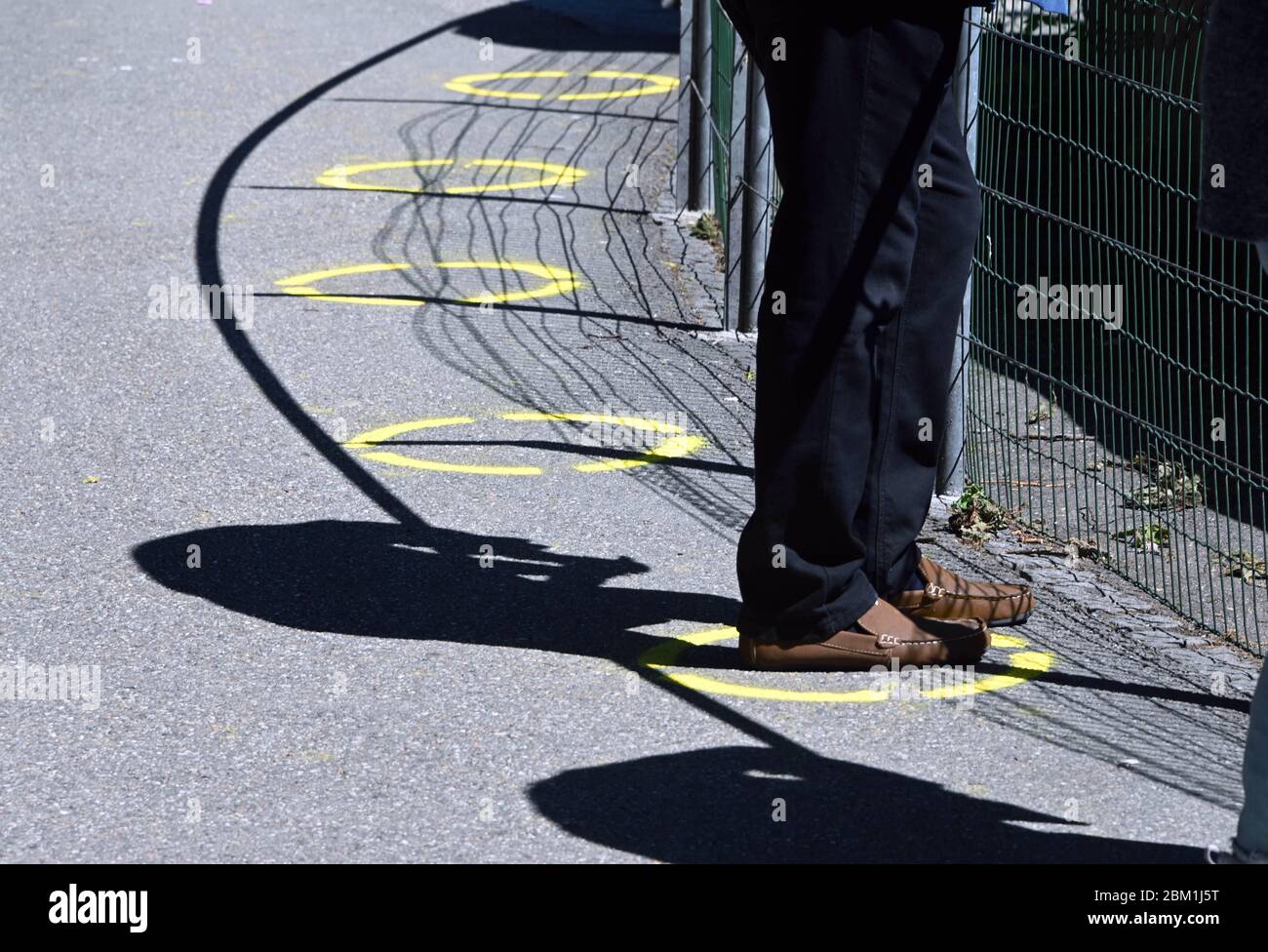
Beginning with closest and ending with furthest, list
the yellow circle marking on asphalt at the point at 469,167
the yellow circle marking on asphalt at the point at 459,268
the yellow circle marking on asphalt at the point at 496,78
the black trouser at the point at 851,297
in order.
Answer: the black trouser at the point at 851,297
the yellow circle marking on asphalt at the point at 459,268
the yellow circle marking on asphalt at the point at 469,167
the yellow circle marking on asphalt at the point at 496,78

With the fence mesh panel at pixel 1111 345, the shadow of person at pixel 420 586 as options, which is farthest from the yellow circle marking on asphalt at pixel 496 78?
the shadow of person at pixel 420 586

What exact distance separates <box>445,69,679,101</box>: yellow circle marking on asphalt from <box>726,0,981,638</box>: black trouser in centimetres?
778

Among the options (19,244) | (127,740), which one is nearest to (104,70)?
(19,244)

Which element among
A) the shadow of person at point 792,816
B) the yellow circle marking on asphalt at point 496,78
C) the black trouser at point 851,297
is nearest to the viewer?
the shadow of person at point 792,816

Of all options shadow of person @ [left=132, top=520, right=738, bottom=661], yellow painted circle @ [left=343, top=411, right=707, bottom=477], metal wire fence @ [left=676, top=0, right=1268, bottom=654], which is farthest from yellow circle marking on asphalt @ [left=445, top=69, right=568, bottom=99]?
shadow of person @ [left=132, top=520, right=738, bottom=661]

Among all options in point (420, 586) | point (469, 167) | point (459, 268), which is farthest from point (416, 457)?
point (469, 167)

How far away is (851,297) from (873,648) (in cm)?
83

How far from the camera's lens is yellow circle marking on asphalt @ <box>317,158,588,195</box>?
964 centimetres

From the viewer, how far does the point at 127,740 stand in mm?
4051

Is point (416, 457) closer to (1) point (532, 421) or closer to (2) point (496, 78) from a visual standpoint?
(1) point (532, 421)

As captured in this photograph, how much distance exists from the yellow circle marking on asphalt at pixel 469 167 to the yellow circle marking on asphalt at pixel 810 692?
17.4ft

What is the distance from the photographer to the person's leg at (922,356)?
4.36 m

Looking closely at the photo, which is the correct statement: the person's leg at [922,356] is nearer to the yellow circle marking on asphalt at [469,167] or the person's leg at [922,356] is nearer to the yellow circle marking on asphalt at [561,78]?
the yellow circle marking on asphalt at [469,167]

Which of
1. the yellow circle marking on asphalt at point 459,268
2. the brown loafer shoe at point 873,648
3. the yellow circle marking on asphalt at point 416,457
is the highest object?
the yellow circle marking on asphalt at point 459,268
